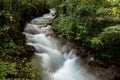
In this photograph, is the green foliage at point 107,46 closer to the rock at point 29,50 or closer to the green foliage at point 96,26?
the green foliage at point 96,26

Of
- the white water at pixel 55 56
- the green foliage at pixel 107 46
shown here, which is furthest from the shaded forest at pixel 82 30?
the white water at pixel 55 56

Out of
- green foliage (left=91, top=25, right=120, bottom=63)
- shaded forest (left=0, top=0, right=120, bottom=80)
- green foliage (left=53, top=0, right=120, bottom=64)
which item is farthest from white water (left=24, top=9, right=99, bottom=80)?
green foliage (left=91, top=25, right=120, bottom=63)

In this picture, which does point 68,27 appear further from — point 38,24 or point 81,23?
point 38,24

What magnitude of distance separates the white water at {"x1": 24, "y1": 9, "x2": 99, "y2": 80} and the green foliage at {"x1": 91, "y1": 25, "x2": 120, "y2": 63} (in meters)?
1.02

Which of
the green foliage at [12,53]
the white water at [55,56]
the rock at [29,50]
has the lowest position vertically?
the white water at [55,56]

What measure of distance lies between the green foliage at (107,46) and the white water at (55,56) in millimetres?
1022

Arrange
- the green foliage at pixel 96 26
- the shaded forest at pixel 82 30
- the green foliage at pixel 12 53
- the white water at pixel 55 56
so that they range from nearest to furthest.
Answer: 1. the green foliage at pixel 12 53
2. the shaded forest at pixel 82 30
3. the white water at pixel 55 56
4. the green foliage at pixel 96 26

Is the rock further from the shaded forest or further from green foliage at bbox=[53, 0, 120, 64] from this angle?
green foliage at bbox=[53, 0, 120, 64]

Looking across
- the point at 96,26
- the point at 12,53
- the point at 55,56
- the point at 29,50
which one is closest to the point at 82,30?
the point at 96,26

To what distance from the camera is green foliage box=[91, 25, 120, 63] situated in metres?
8.59

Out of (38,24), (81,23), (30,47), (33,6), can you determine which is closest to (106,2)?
(81,23)

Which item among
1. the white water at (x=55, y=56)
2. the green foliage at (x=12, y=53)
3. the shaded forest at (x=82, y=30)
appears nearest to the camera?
the green foliage at (x=12, y=53)

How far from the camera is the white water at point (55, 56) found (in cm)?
857

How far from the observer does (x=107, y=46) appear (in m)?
8.88
